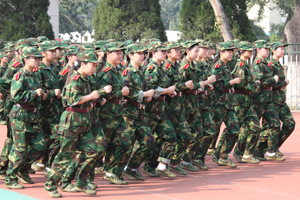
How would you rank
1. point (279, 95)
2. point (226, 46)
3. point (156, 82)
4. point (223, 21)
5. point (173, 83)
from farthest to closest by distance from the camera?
1. point (223, 21)
2. point (279, 95)
3. point (226, 46)
4. point (173, 83)
5. point (156, 82)

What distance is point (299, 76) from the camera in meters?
18.8

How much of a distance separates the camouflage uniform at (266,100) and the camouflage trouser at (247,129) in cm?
26

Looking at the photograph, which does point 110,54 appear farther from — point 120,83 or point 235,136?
point 235,136

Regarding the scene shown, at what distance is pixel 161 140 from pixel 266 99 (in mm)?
2442

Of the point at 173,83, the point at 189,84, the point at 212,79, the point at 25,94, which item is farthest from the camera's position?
the point at 212,79

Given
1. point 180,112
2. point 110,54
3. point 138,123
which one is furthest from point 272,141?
point 110,54

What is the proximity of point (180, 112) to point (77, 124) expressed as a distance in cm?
219

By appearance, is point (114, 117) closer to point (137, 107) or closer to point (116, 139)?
point (116, 139)

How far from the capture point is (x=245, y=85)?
8.87 meters

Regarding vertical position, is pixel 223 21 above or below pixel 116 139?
above

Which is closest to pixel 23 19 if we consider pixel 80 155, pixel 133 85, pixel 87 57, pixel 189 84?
pixel 189 84

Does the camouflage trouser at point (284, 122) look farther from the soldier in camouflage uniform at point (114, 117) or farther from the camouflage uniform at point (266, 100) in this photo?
the soldier in camouflage uniform at point (114, 117)

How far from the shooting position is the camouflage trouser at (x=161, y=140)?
771 centimetres

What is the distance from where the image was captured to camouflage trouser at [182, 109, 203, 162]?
829cm
